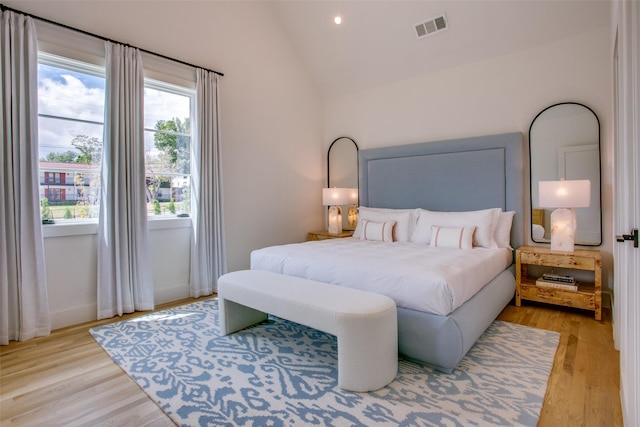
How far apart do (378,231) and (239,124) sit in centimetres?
217

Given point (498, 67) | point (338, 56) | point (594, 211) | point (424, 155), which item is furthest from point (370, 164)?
point (594, 211)

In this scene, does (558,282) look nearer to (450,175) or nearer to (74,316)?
(450,175)

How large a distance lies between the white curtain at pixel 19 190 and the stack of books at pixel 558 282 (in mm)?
4418

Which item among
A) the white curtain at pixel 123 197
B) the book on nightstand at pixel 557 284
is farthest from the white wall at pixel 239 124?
the book on nightstand at pixel 557 284

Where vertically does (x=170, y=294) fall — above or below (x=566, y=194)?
below

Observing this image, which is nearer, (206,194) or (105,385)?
(105,385)

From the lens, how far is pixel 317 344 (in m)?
2.50

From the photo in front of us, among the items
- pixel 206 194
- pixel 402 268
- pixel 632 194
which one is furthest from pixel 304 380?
pixel 206 194

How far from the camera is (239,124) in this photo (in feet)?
13.9

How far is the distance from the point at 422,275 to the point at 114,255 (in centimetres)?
271

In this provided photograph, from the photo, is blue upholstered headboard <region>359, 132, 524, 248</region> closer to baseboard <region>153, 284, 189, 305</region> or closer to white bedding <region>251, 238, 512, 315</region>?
white bedding <region>251, 238, 512, 315</region>

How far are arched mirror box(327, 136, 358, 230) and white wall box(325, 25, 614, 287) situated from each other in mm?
156

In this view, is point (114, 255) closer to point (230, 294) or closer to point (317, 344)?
point (230, 294)

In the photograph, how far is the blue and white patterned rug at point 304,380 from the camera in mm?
1670
